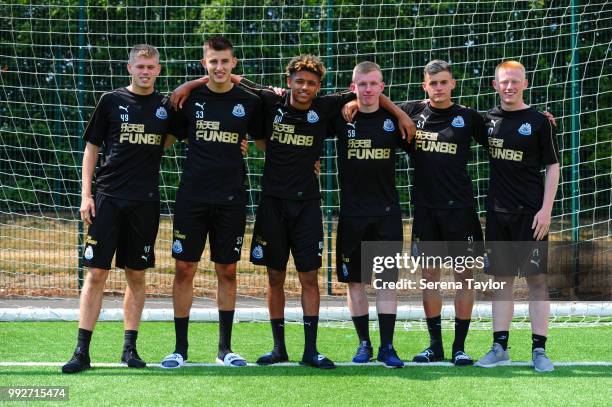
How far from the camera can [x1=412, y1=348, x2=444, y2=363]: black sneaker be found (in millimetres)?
5547

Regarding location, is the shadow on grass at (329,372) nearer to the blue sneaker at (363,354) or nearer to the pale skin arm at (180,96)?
the blue sneaker at (363,354)

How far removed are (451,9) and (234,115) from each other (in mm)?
5332

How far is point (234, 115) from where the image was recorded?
17.9 feet

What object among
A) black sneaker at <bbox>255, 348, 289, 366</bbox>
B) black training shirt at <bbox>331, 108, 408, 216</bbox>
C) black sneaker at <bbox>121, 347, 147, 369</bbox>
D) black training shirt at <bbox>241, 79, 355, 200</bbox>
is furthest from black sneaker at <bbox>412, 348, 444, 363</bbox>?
black sneaker at <bbox>121, 347, 147, 369</bbox>

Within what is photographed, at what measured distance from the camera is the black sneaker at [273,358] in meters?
5.50

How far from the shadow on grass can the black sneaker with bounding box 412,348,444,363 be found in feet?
0.54

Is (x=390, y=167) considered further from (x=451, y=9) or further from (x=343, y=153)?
(x=451, y=9)

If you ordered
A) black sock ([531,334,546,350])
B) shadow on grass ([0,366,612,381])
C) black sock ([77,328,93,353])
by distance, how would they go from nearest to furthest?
shadow on grass ([0,366,612,381]), black sock ([77,328,93,353]), black sock ([531,334,546,350])

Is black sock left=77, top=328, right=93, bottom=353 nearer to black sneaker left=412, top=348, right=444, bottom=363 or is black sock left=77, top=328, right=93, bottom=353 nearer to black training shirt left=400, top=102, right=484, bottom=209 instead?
black sneaker left=412, top=348, right=444, bottom=363

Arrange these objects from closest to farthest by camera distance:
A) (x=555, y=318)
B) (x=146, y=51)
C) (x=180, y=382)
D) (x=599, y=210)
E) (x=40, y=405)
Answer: (x=40, y=405) → (x=180, y=382) → (x=146, y=51) → (x=555, y=318) → (x=599, y=210)

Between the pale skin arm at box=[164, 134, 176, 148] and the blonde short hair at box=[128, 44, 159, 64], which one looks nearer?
the blonde short hair at box=[128, 44, 159, 64]

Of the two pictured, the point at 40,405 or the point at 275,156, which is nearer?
the point at 40,405

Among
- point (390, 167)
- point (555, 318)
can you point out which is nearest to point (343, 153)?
point (390, 167)

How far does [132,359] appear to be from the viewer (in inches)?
212
